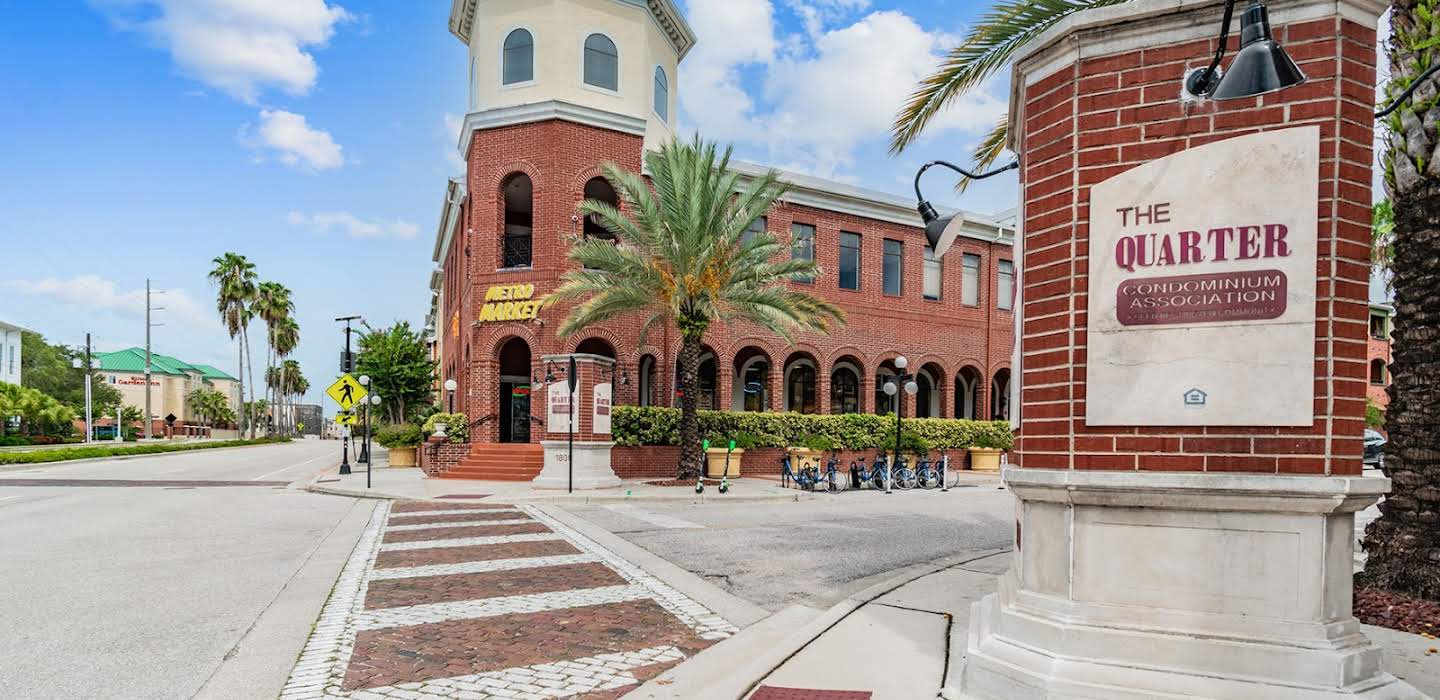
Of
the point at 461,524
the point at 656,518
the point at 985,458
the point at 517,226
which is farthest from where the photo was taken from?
the point at 985,458

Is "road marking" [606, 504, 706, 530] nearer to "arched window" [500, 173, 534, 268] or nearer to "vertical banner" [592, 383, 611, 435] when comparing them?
"vertical banner" [592, 383, 611, 435]

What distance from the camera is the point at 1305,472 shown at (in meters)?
3.99

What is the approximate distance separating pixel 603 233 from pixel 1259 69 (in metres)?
25.7

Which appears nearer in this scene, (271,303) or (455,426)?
(455,426)

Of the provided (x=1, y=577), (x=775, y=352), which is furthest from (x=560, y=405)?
(x=1, y=577)

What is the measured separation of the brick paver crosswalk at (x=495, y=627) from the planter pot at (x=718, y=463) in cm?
1430

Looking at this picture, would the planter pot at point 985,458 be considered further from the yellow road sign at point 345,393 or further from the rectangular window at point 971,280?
the yellow road sign at point 345,393

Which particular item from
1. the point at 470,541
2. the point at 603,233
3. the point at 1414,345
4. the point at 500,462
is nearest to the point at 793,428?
the point at 603,233

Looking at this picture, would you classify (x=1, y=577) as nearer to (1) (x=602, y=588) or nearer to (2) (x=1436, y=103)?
(1) (x=602, y=588)

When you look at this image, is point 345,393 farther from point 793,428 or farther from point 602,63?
point 793,428

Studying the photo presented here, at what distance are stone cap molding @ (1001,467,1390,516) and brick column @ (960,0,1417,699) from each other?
0.01 metres

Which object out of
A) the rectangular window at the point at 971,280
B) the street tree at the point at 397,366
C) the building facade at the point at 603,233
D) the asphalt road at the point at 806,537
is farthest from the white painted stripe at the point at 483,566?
the street tree at the point at 397,366

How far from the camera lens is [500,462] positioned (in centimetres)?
2384

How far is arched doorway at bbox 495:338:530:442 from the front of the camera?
28562mm
